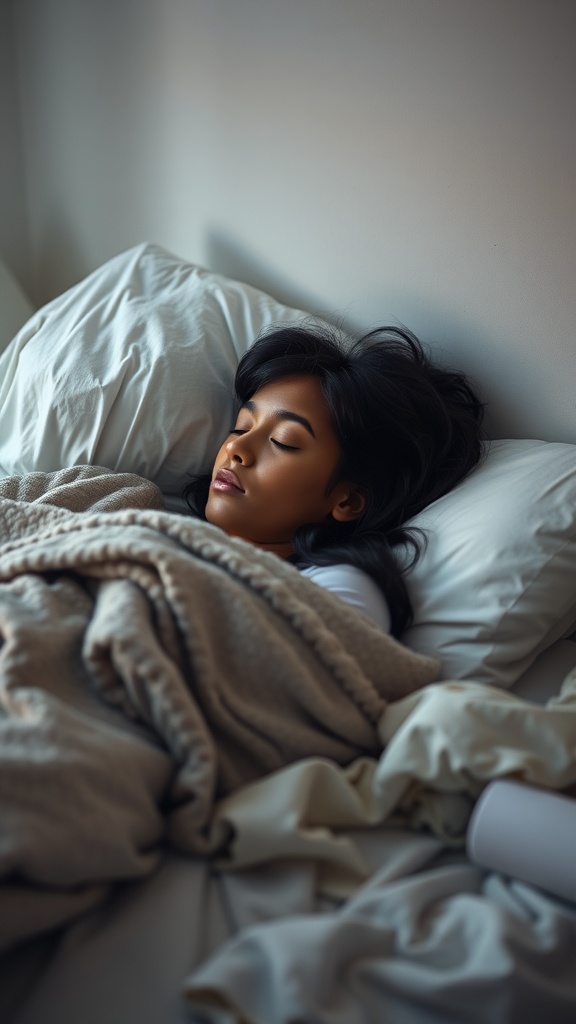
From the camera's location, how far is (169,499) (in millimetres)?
1498

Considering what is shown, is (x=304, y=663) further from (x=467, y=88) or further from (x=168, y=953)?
(x=467, y=88)

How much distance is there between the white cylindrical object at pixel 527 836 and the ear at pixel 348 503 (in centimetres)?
57

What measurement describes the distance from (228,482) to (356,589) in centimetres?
28

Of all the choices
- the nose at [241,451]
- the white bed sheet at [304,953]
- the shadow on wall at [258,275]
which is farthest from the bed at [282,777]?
the shadow on wall at [258,275]

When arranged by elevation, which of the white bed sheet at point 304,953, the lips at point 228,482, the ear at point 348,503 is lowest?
the white bed sheet at point 304,953

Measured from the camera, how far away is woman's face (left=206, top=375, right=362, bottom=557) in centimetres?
128

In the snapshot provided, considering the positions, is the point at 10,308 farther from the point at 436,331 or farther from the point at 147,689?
the point at 147,689

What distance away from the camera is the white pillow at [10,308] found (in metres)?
1.95

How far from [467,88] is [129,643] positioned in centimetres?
99

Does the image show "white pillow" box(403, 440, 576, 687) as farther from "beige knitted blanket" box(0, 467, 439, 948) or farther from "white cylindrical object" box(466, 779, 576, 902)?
"white cylindrical object" box(466, 779, 576, 902)

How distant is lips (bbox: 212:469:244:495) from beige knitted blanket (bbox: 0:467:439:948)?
10.5 inches

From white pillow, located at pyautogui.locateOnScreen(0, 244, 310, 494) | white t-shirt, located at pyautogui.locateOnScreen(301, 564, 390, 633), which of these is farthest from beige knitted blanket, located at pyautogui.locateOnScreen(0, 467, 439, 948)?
white pillow, located at pyautogui.locateOnScreen(0, 244, 310, 494)

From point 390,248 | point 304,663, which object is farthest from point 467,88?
point 304,663

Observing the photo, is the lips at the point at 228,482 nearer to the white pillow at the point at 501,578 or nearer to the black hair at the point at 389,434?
the black hair at the point at 389,434
